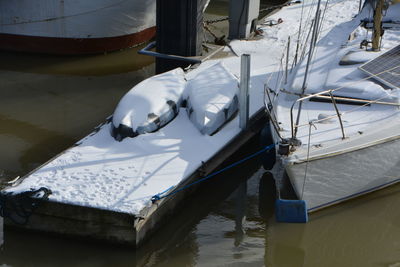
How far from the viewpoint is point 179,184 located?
8.89m

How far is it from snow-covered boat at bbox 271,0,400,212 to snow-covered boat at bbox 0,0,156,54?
21.6 feet

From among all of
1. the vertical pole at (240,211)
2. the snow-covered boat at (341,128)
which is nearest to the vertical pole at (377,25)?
the snow-covered boat at (341,128)

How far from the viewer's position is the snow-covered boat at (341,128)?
8.72 meters

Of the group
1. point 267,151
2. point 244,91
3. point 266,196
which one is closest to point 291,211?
point 267,151

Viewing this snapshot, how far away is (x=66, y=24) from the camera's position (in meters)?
15.8

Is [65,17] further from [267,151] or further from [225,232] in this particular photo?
[225,232]

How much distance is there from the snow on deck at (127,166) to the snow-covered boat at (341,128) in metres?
1.24

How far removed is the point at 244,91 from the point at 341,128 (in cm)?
170

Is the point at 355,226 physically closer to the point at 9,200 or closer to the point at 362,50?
the point at 362,50

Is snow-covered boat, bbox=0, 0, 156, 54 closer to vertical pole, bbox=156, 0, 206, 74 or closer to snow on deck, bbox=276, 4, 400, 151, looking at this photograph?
vertical pole, bbox=156, 0, 206, 74

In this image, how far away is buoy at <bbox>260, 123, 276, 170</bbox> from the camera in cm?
972

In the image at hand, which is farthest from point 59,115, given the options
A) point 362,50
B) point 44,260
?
point 362,50

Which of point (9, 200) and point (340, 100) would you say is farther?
point (340, 100)

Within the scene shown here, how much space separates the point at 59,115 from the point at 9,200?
4409 mm
